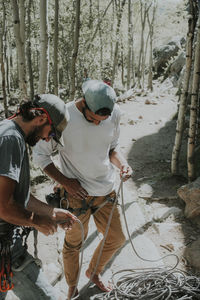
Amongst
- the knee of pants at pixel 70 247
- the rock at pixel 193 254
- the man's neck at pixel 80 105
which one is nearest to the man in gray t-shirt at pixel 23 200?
the man's neck at pixel 80 105

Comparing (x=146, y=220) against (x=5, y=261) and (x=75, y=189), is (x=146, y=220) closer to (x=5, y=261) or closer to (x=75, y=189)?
(x=75, y=189)

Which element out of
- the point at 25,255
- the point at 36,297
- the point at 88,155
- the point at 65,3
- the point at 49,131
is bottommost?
the point at 36,297

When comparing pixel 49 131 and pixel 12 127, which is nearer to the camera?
pixel 12 127

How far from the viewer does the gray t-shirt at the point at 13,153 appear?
1736mm

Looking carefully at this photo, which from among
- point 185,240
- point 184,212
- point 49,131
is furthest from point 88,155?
point 184,212

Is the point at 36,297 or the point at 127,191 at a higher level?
the point at 36,297

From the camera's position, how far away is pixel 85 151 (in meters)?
2.58

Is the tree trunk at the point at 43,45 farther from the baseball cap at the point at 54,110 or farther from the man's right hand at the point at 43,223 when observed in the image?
the man's right hand at the point at 43,223

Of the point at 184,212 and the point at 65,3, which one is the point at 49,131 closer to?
the point at 184,212

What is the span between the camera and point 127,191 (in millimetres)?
6004

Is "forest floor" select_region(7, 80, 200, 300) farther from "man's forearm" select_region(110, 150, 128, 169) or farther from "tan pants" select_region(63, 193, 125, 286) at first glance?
"man's forearm" select_region(110, 150, 128, 169)

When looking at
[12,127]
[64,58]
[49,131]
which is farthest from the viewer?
[64,58]

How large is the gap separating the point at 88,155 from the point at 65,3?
1618 cm

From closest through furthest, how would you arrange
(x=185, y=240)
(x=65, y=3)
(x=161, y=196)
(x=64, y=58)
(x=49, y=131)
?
(x=49, y=131) < (x=185, y=240) < (x=161, y=196) < (x=65, y=3) < (x=64, y=58)
